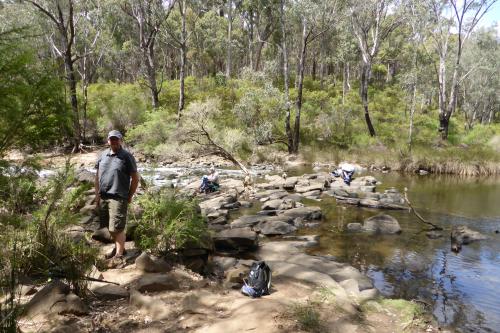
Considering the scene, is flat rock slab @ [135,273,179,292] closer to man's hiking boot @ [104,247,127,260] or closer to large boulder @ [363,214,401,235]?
man's hiking boot @ [104,247,127,260]

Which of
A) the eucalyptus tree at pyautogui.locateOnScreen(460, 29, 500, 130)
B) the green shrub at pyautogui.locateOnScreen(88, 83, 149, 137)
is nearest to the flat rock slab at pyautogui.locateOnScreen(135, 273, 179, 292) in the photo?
the green shrub at pyautogui.locateOnScreen(88, 83, 149, 137)

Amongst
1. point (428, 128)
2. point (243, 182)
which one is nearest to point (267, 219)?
point (243, 182)

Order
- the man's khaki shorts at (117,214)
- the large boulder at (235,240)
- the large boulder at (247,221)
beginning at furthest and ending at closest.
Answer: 1. the large boulder at (247,221)
2. the large boulder at (235,240)
3. the man's khaki shorts at (117,214)

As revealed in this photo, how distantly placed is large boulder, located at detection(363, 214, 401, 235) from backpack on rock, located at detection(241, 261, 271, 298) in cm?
556

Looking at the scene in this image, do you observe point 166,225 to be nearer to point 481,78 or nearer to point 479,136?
point 479,136

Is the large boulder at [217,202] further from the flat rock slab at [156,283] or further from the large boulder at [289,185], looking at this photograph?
the flat rock slab at [156,283]

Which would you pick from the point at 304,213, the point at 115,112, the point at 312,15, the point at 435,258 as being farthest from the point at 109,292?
the point at 115,112

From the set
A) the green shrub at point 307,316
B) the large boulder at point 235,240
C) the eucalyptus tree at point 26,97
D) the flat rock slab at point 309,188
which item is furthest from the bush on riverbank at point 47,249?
the flat rock slab at point 309,188

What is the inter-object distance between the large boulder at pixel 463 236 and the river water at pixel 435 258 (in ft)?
0.50

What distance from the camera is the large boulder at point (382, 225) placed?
10125 millimetres

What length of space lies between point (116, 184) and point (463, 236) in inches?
313

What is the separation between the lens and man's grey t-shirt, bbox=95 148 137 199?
17.8 feet

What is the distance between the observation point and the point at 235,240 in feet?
25.6

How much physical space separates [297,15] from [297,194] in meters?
14.5
